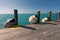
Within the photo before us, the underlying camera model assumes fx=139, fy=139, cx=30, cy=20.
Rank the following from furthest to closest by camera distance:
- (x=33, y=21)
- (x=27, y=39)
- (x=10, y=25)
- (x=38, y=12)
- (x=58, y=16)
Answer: (x=58, y=16), (x=38, y=12), (x=33, y=21), (x=10, y=25), (x=27, y=39)

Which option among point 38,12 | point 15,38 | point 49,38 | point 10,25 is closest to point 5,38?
point 15,38

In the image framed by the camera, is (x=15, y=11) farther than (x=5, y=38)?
Yes

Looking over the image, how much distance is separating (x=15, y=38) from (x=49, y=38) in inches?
75.6

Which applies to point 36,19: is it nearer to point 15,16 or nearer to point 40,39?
point 15,16

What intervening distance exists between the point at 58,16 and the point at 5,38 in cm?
1472

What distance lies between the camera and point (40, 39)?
7617 millimetres

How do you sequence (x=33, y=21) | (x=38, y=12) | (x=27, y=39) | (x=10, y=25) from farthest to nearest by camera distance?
1. (x=38, y=12)
2. (x=33, y=21)
3. (x=10, y=25)
4. (x=27, y=39)

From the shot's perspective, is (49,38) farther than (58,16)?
No

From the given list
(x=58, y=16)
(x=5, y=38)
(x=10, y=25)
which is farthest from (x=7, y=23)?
(x=58, y=16)

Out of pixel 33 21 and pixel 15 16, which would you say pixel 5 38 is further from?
pixel 33 21

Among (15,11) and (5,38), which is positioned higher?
(15,11)

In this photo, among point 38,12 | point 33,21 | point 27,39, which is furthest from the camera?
point 38,12

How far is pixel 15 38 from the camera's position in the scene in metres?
7.64

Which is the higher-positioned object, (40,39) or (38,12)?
(38,12)
